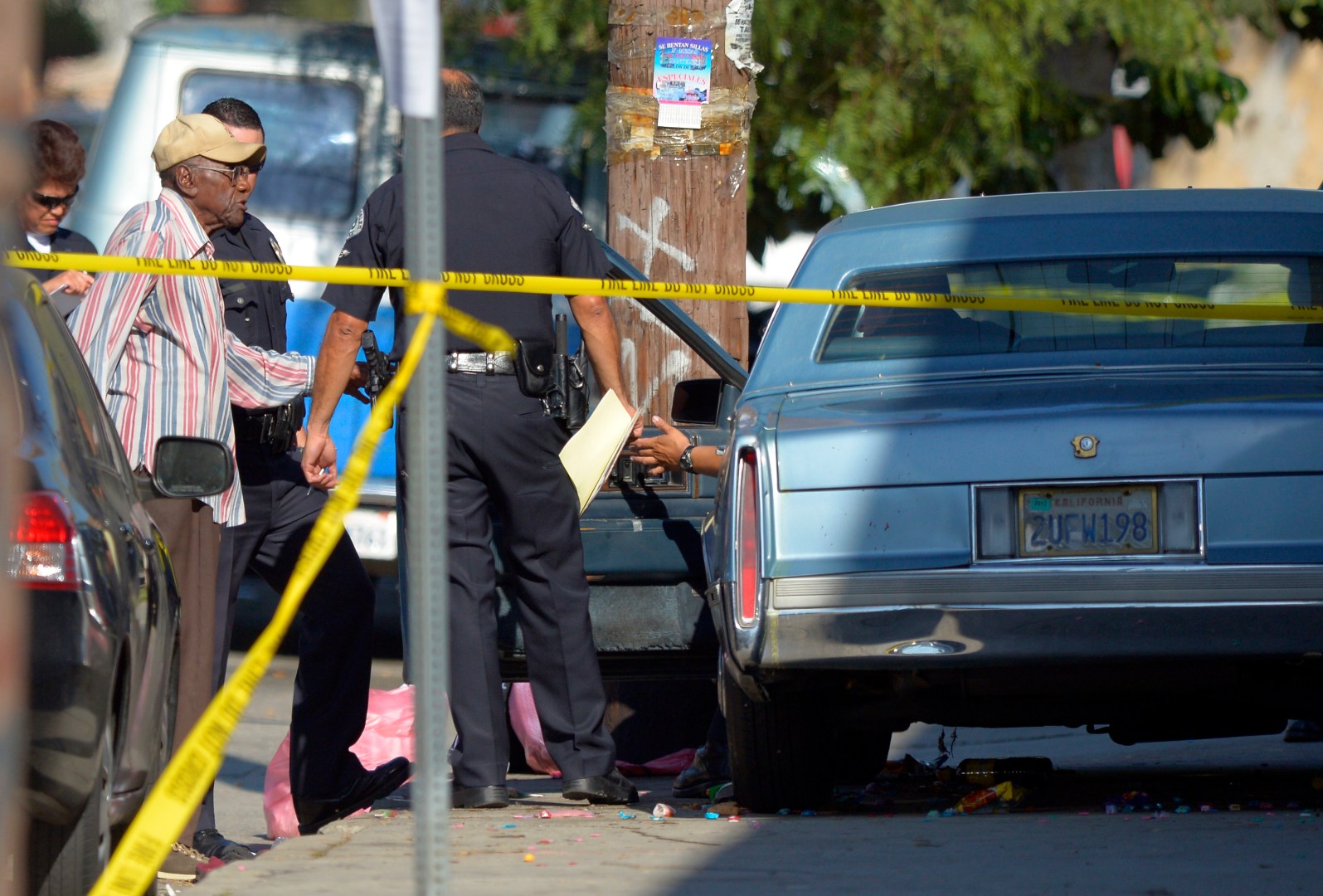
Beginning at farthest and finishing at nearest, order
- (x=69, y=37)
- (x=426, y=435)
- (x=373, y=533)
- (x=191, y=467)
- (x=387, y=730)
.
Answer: (x=69, y=37) < (x=373, y=533) < (x=387, y=730) < (x=191, y=467) < (x=426, y=435)

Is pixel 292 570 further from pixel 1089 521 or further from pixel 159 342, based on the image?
pixel 1089 521

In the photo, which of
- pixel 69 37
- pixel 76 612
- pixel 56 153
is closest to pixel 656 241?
pixel 56 153

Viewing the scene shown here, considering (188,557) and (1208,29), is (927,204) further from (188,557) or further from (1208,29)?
(1208,29)

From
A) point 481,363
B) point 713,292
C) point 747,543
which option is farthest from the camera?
point 481,363

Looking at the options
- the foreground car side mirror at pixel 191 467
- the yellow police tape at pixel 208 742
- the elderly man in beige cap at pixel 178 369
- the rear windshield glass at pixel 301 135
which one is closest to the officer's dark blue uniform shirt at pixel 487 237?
the elderly man in beige cap at pixel 178 369

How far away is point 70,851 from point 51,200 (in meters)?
3.79

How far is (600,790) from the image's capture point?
5.50 m

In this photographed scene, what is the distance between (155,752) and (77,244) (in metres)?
3.87

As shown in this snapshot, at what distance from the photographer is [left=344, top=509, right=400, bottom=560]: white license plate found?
30.8 ft

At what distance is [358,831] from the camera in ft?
16.1

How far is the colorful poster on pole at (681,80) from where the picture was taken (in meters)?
6.71

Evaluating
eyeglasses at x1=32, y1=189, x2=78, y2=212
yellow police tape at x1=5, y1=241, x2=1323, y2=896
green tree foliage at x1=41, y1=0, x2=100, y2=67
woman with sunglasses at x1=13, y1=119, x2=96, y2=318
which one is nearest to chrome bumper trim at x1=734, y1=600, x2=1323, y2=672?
yellow police tape at x1=5, y1=241, x2=1323, y2=896

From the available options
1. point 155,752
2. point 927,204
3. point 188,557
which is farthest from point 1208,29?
point 155,752

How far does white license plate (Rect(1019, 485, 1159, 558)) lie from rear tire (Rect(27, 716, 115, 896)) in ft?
7.23
